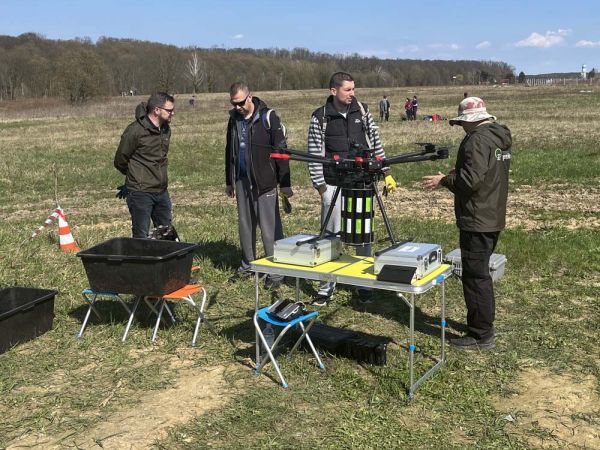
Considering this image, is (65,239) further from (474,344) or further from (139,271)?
(474,344)

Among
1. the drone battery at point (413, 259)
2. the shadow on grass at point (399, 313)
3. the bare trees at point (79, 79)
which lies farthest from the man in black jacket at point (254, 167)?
the bare trees at point (79, 79)

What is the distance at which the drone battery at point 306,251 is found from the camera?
4344 millimetres

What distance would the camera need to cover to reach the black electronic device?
4.37 m

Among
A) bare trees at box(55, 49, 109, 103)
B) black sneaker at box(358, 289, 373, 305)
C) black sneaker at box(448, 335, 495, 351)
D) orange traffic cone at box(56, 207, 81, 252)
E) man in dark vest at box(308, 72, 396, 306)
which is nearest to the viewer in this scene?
black sneaker at box(448, 335, 495, 351)

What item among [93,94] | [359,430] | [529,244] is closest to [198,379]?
[359,430]

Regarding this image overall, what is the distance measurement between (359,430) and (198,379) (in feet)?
4.50

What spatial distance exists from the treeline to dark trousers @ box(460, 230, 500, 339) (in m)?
74.9

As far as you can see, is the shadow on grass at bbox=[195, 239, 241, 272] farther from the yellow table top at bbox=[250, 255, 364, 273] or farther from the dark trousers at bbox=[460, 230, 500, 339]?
the dark trousers at bbox=[460, 230, 500, 339]

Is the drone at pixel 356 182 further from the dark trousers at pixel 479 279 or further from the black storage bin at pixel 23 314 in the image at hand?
the black storage bin at pixel 23 314

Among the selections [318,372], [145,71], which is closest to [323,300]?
[318,372]

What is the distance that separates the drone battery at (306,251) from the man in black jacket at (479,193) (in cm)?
86

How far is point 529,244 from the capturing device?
25.9 feet

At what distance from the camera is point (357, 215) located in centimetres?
432

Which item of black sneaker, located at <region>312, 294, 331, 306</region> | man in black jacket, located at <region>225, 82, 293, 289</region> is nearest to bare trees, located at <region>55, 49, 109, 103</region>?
man in black jacket, located at <region>225, 82, 293, 289</region>
